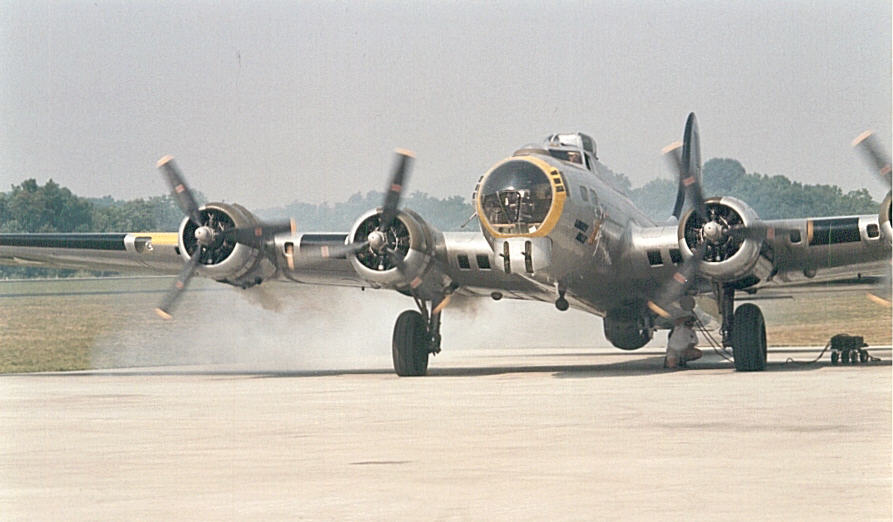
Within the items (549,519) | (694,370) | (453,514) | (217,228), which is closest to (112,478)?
(453,514)

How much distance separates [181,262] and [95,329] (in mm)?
18483

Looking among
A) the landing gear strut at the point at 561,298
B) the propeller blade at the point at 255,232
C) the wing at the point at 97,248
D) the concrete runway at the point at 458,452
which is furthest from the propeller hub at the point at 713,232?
the wing at the point at 97,248

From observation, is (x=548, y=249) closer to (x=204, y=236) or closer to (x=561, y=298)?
(x=561, y=298)

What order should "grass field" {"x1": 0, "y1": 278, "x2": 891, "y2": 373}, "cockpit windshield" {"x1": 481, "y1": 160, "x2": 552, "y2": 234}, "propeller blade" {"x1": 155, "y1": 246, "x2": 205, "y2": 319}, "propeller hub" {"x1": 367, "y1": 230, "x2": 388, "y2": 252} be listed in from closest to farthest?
"cockpit windshield" {"x1": 481, "y1": 160, "x2": 552, "y2": 234} < "propeller hub" {"x1": 367, "y1": 230, "x2": 388, "y2": 252} < "propeller blade" {"x1": 155, "y1": 246, "x2": 205, "y2": 319} < "grass field" {"x1": 0, "y1": 278, "x2": 891, "y2": 373}

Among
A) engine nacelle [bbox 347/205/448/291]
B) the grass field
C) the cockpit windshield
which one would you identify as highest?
the cockpit windshield

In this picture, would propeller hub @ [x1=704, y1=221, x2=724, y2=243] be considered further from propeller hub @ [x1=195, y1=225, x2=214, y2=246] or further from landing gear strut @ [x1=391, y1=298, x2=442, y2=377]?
propeller hub @ [x1=195, y1=225, x2=214, y2=246]

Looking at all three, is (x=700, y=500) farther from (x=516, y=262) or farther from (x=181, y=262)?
(x=181, y=262)

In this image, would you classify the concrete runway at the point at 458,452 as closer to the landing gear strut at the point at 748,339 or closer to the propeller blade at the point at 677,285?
the landing gear strut at the point at 748,339

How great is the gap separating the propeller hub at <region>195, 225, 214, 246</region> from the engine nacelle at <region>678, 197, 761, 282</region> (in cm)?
877

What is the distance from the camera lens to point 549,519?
7965mm

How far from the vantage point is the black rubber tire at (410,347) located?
2448 centimetres

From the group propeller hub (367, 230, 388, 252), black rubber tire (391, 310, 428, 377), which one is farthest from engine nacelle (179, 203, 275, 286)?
black rubber tire (391, 310, 428, 377)

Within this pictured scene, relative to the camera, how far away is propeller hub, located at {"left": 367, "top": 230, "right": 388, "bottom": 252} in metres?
23.7

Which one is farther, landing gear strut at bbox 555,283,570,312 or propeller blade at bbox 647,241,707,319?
landing gear strut at bbox 555,283,570,312
